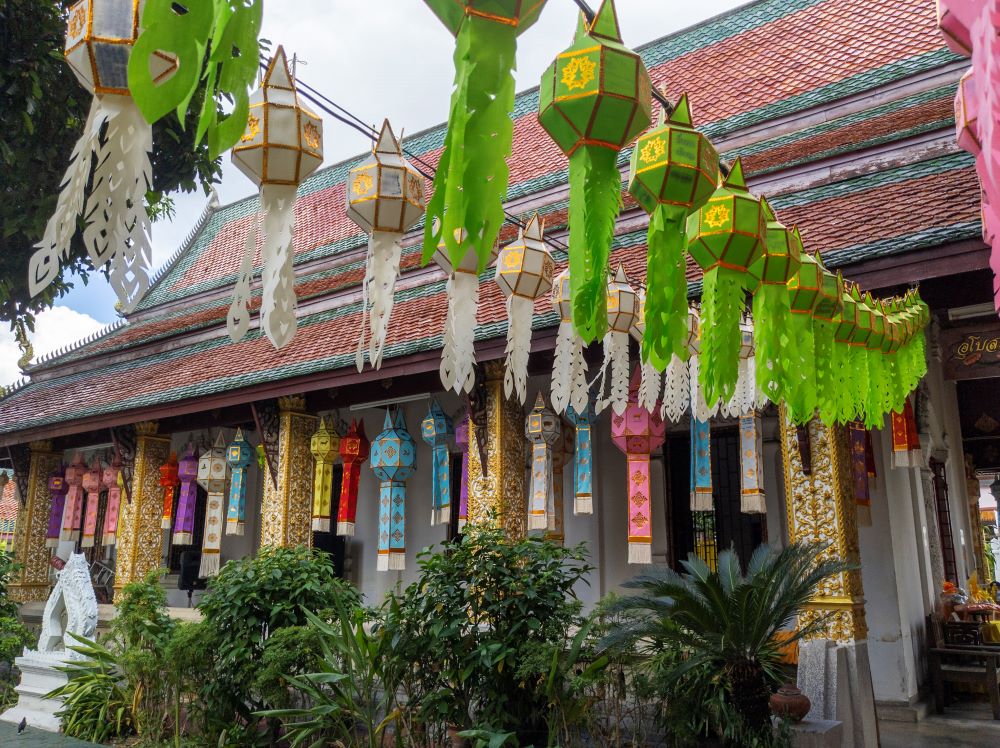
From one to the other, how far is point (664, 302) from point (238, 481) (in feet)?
28.4

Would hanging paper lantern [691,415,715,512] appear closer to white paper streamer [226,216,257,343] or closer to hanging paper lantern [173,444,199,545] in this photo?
white paper streamer [226,216,257,343]

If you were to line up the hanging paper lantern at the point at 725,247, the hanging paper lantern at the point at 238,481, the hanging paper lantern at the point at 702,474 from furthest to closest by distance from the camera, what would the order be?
1. the hanging paper lantern at the point at 238,481
2. the hanging paper lantern at the point at 702,474
3. the hanging paper lantern at the point at 725,247

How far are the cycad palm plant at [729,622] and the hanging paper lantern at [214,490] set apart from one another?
671cm

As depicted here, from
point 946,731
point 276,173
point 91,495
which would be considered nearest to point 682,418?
point 946,731

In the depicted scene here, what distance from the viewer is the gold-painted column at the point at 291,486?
30.5ft

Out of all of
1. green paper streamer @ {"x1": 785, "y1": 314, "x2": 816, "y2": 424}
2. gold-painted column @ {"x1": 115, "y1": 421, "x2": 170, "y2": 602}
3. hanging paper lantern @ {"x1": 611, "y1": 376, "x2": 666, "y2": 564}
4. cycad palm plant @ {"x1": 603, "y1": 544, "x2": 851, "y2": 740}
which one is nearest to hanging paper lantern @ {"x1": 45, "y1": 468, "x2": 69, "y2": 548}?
gold-painted column @ {"x1": 115, "y1": 421, "x2": 170, "y2": 602}

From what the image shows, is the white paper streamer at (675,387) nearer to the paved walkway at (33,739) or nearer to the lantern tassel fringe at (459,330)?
the lantern tassel fringe at (459,330)

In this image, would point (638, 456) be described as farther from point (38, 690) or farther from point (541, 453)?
point (38, 690)

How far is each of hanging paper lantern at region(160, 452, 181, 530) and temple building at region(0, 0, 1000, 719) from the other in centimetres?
5

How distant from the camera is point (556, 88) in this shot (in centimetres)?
246

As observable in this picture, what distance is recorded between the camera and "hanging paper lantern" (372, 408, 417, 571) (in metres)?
8.94

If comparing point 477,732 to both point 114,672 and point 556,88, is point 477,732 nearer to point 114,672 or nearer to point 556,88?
point 556,88

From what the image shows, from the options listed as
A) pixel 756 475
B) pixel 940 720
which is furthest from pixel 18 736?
pixel 940 720

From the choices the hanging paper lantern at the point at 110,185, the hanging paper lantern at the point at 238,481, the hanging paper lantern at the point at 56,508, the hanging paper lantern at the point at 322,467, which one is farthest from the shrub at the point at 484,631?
the hanging paper lantern at the point at 56,508
